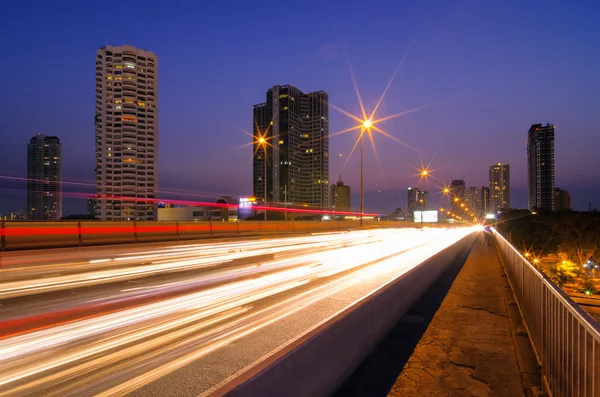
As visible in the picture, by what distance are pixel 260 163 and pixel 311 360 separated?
174m

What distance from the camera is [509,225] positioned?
7306cm

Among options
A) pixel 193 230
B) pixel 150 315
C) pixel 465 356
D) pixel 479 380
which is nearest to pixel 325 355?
pixel 479 380

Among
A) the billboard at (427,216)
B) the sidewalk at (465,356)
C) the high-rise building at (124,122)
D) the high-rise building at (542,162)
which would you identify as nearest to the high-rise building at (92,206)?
the high-rise building at (124,122)

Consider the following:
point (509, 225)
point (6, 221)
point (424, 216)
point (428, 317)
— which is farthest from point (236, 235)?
point (509, 225)

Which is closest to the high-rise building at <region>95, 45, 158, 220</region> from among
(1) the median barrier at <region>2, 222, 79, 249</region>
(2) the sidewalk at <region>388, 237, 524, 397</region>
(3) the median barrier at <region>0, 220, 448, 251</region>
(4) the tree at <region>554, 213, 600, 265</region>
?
(3) the median barrier at <region>0, 220, 448, 251</region>

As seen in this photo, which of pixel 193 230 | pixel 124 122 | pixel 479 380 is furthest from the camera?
pixel 124 122

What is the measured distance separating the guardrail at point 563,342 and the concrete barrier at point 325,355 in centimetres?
225

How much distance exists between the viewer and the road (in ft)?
15.6

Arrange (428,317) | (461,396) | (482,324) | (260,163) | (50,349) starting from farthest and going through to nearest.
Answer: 1. (260,163)
2. (428,317)
3. (482,324)
4. (50,349)
5. (461,396)

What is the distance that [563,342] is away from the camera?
12.4ft

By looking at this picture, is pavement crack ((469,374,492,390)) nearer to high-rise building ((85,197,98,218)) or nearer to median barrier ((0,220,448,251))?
median barrier ((0,220,448,251))

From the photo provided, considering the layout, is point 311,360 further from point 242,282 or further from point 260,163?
point 260,163

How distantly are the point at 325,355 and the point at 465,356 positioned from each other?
2.80 metres

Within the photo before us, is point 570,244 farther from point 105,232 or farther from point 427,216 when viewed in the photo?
point 105,232
